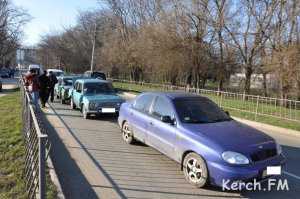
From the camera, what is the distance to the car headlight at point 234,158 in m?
6.49

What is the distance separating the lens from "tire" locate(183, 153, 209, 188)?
22.5 feet

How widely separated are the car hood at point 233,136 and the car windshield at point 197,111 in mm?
281

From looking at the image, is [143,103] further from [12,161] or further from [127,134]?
[12,161]

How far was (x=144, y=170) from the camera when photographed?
7.95 meters

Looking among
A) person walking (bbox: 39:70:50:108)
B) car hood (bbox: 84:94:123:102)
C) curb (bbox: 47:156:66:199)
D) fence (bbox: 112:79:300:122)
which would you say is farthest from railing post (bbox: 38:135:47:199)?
person walking (bbox: 39:70:50:108)

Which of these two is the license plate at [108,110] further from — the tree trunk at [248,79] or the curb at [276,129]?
the tree trunk at [248,79]

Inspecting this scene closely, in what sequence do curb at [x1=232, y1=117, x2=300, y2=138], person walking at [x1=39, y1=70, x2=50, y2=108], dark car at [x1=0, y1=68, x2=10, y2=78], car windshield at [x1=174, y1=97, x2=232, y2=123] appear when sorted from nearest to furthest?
1. car windshield at [x1=174, y1=97, x2=232, y2=123]
2. curb at [x1=232, y1=117, x2=300, y2=138]
3. person walking at [x1=39, y1=70, x2=50, y2=108]
4. dark car at [x1=0, y1=68, x2=10, y2=78]

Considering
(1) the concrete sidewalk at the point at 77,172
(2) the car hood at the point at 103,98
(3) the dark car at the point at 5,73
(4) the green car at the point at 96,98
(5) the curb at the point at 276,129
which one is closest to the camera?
(1) the concrete sidewalk at the point at 77,172

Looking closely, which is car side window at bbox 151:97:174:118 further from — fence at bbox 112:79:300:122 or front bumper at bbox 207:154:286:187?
fence at bbox 112:79:300:122

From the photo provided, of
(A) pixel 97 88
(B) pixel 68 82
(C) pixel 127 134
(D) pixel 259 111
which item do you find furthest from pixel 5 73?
(C) pixel 127 134

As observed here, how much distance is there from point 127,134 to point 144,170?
2.68 m

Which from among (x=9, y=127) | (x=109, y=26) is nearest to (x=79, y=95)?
(x=9, y=127)

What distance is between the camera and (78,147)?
992cm

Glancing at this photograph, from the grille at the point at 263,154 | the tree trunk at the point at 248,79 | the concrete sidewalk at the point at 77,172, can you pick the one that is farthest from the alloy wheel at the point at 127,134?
the tree trunk at the point at 248,79
